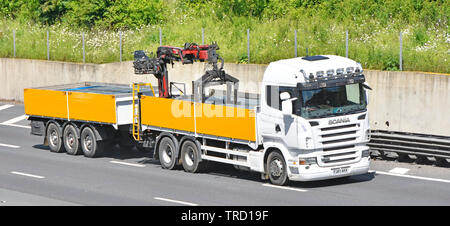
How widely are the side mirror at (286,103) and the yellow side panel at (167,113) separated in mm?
3430

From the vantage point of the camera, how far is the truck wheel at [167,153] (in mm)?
23281

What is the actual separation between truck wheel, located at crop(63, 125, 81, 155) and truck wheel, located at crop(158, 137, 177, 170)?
3.82 meters

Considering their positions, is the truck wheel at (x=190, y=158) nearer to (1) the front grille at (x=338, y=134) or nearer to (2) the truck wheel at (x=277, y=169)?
(2) the truck wheel at (x=277, y=169)

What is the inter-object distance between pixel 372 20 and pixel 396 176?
13.0 metres

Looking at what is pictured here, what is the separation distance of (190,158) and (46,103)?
21.2ft

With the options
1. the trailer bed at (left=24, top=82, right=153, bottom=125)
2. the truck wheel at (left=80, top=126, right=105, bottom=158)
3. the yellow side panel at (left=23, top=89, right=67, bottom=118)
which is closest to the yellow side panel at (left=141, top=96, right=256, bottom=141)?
the trailer bed at (left=24, top=82, right=153, bottom=125)


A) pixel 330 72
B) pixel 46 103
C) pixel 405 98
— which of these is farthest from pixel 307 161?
pixel 46 103

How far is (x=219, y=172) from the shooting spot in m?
23.1

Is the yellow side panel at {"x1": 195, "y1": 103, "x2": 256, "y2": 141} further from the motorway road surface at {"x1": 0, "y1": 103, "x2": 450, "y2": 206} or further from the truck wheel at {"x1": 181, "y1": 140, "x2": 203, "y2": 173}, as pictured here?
the motorway road surface at {"x1": 0, "y1": 103, "x2": 450, "y2": 206}

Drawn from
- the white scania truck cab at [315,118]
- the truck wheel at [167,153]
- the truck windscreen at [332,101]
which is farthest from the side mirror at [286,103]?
the truck wheel at [167,153]

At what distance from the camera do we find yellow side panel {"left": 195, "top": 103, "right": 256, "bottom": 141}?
2100cm

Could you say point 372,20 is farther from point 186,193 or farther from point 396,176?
point 186,193

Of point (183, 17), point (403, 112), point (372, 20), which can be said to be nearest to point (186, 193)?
point (403, 112)

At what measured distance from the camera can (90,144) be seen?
85.6 feet
